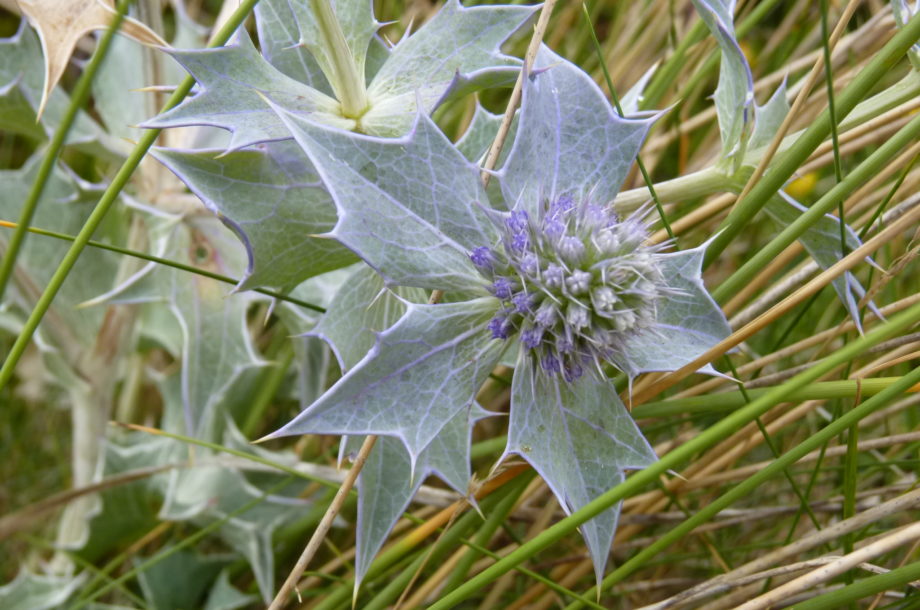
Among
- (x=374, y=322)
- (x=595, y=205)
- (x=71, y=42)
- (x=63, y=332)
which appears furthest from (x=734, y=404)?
(x=63, y=332)

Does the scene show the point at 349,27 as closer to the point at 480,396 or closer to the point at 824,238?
the point at 824,238

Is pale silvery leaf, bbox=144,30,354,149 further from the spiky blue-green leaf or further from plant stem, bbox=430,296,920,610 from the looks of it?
the spiky blue-green leaf

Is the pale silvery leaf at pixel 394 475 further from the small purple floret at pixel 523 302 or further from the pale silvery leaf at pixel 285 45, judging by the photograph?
the pale silvery leaf at pixel 285 45

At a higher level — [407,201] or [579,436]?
[407,201]

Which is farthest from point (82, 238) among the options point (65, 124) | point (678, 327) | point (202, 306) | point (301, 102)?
point (678, 327)

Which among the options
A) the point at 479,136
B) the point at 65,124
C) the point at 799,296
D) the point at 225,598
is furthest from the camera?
the point at 225,598

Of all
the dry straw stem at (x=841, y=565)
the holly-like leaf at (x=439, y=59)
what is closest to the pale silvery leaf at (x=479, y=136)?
the holly-like leaf at (x=439, y=59)
